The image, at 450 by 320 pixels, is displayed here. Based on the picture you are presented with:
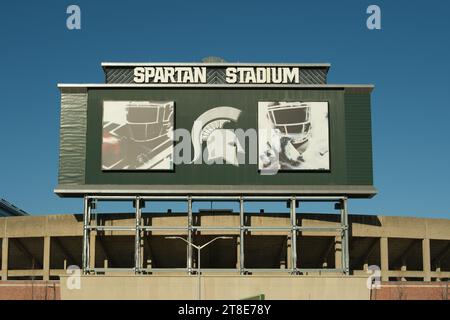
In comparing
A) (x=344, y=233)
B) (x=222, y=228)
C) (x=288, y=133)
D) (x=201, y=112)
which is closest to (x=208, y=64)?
(x=201, y=112)

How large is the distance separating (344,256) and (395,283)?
19.8 feet

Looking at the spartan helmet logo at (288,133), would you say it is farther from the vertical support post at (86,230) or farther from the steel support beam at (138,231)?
the vertical support post at (86,230)

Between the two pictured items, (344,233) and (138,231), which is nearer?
(138,231)

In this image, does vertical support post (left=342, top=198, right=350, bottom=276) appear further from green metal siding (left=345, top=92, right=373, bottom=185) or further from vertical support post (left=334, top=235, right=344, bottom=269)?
green metal siding (left=345, top=92, right=373, bottom=185)

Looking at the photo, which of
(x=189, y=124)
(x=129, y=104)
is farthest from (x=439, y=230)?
(x=129, y=104)

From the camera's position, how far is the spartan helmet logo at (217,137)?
77062mm

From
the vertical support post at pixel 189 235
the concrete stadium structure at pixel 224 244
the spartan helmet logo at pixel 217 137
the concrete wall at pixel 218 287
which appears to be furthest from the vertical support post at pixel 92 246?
the spartan helmet logo at pixel 217 137

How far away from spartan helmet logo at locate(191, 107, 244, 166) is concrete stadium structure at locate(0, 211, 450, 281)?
7091 mm

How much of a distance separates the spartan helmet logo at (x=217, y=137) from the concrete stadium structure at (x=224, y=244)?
279 inches

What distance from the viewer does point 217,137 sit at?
254ft

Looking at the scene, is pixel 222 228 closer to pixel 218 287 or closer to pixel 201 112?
pixel 218 287

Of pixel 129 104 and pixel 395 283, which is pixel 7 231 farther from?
pixel 395 283

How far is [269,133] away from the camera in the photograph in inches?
3051

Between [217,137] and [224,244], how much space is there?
13788 millimetres
